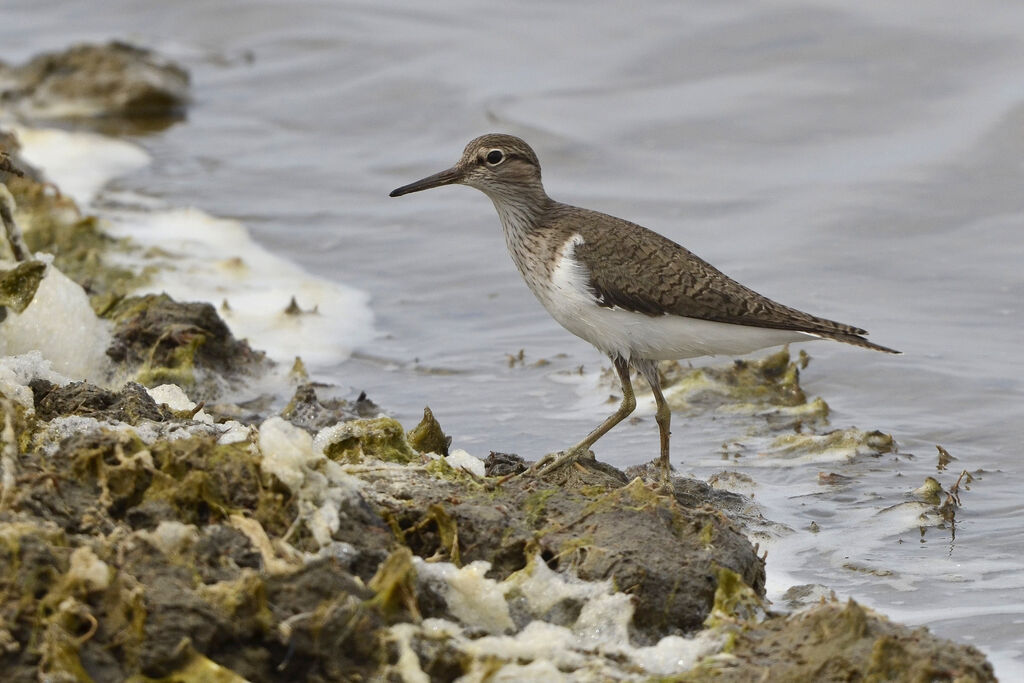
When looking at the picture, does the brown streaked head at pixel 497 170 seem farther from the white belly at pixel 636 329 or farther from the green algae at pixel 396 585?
the green algae at pixel 396 585

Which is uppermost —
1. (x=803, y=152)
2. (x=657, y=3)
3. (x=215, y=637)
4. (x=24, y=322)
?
(x=657, y=3)

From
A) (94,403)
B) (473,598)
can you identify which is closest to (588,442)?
(473,598)

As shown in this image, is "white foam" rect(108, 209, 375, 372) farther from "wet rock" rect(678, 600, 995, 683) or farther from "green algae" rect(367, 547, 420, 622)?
"wet rock" rect(678, 600, 995, 683)

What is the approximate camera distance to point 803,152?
35.4 ft

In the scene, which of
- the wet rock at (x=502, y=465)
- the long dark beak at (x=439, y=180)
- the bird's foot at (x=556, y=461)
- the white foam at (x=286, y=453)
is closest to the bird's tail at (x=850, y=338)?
the bird's foot at (x=556, y=461)

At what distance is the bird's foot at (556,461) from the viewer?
4757 millimetres

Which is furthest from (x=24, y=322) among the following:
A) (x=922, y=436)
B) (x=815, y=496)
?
(x=922, y=436)

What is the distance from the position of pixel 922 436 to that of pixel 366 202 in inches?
226

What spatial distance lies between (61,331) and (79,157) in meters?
A: 6.04

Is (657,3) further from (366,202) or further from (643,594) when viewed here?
(643,594)

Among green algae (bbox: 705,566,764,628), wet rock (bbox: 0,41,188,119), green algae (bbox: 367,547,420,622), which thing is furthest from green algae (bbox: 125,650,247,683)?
wet rock (bbox: 0,41,188,119)

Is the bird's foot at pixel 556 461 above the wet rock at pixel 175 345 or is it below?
below

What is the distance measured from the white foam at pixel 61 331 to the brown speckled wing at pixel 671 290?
2.48 meters

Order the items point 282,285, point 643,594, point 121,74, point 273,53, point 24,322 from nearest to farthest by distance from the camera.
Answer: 1. point 643,594
2. point 24,322
3. point 282,285
4. point 121,74
5. point 273,53
